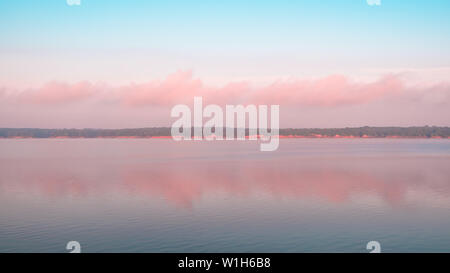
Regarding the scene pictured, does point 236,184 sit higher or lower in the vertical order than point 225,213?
higher

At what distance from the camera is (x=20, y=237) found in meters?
11.8

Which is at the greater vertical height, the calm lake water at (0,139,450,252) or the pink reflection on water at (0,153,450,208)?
the pink reflection on water at (0,153,450,208)

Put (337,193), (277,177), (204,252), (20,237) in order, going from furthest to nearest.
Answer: (277,177) < (337,193) < (20,237) < (204,252)

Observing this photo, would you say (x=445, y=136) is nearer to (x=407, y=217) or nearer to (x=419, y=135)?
(x=419, y=135)

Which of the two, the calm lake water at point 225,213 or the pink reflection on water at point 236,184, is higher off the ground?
the pink reflection on water at point 236,184

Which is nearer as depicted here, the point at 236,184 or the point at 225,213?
the point at 225,213

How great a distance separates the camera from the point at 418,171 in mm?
29359

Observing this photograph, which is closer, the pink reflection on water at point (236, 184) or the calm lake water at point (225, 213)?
the calm lake water at point (225, 213)

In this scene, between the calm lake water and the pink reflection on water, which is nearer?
the calm lake water

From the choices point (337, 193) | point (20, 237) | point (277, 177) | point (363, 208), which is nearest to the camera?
point (20, 237)
